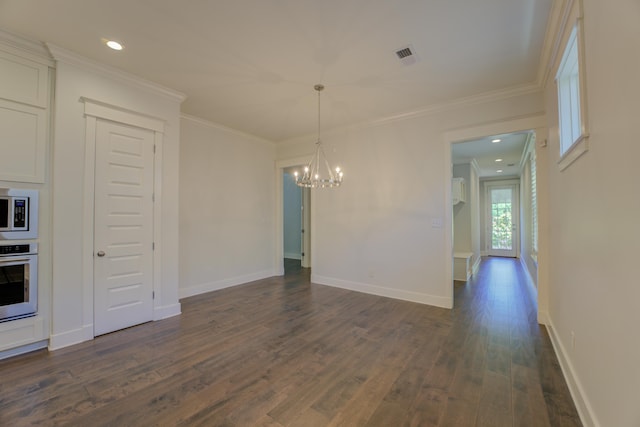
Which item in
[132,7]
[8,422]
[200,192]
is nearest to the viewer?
[8,422]

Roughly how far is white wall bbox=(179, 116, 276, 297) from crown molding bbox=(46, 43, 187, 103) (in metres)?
0.92

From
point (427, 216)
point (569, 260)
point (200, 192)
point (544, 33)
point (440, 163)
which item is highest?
point (544, 33)

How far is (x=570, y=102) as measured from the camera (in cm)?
238

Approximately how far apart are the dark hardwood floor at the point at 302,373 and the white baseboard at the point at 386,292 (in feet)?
0.85

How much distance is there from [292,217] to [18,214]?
6184 mm

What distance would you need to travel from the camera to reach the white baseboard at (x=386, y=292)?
13.3ft

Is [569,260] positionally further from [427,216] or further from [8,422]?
[8,422]

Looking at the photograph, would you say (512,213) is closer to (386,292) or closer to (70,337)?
(386,292)

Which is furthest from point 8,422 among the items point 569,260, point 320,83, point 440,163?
point 440,163

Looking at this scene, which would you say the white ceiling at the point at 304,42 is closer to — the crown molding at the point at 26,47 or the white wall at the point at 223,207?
the crown molding at the point at 26,47

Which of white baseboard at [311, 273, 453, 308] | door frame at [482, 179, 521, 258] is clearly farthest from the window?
door frame at [482, 179, 521, 258]

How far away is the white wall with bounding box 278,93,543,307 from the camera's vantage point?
4.03 meters

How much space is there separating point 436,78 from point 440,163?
4.13 feet

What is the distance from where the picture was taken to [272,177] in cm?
612
